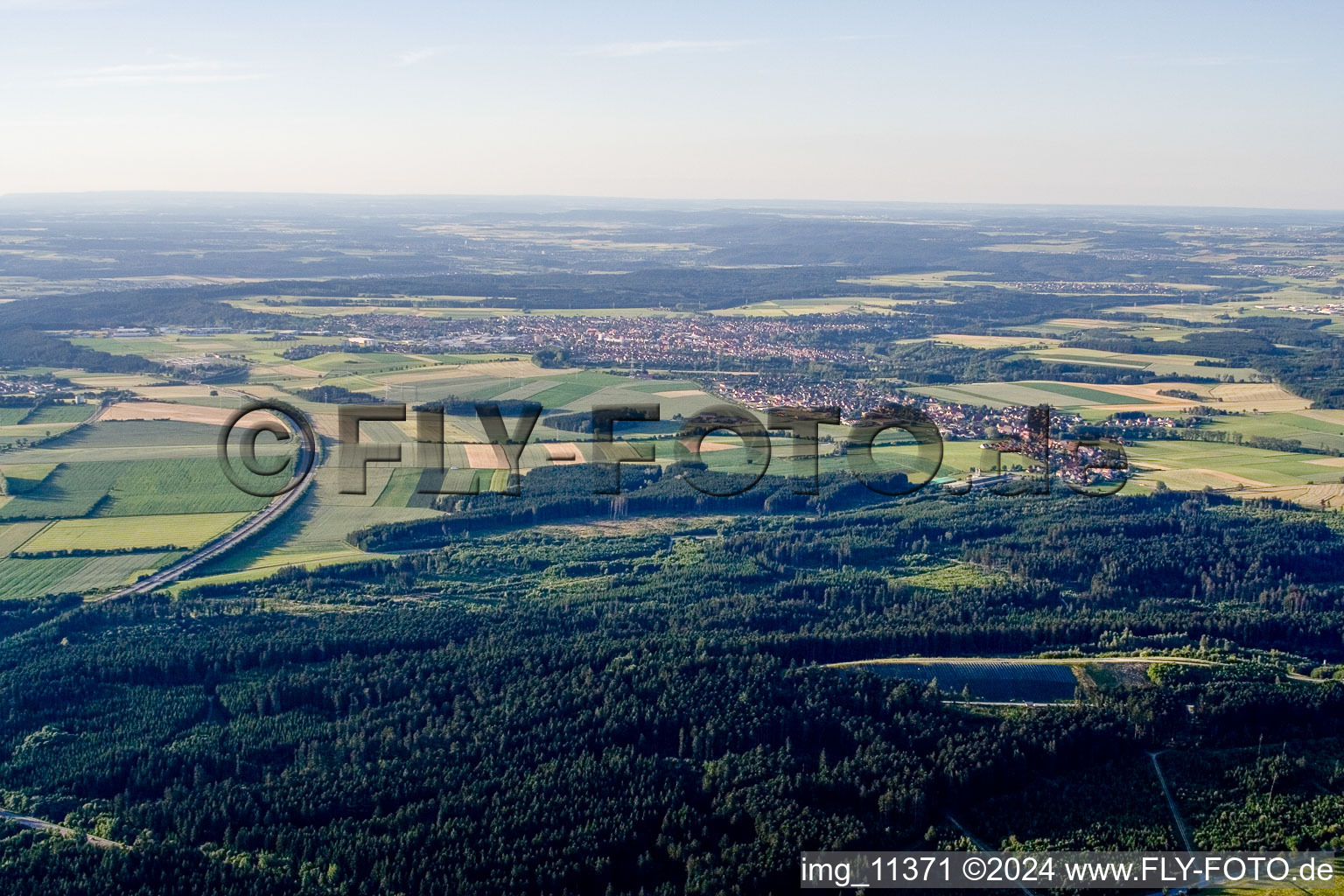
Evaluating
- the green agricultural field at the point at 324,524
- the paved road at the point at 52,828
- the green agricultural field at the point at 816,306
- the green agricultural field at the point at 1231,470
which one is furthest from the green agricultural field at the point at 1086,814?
the green agricultural field at the point at 816,306

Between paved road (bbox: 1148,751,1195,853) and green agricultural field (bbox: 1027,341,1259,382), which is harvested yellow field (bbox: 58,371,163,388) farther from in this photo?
paved road (bbox: 1148,751,1195,853)

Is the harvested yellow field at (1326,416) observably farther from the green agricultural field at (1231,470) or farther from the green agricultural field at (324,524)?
the green agricultural field at (324,524)

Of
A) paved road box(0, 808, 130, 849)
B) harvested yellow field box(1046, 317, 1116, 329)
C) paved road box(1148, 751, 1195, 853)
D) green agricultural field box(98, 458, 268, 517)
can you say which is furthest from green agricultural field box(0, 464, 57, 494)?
harvested yellow field box(1046, 317, 1116, 329)

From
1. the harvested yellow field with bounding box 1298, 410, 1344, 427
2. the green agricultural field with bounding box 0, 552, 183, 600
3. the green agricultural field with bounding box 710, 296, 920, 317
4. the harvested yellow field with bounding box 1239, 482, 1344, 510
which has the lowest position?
the green agricultural field with bounding box 0, 552, 183, 600

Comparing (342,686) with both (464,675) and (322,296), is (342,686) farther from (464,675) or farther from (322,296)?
(322,296)

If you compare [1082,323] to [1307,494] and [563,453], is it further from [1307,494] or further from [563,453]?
[563,453]

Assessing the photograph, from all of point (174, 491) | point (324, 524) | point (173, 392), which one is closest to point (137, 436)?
point (174, 491)
